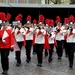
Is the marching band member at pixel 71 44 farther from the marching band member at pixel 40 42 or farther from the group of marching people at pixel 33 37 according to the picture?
the marching band member at pixel 40 42

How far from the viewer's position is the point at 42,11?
30578 millimetres

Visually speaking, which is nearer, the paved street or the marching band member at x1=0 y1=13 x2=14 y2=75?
the marching band member at x1=0 y1=13 x2=14 y2=75

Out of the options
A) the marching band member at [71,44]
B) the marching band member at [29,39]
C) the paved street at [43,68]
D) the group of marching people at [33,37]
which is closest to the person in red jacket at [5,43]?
the group of marching people at [33,37]

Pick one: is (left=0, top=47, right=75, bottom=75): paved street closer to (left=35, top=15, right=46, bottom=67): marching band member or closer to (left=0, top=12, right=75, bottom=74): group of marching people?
(left=0, top=12, right=75, bottom=74): group of marching people

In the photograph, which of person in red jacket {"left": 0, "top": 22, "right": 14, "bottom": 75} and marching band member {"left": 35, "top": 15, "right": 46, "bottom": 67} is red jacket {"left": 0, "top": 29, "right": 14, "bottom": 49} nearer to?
person in red jacket {"left": 0, "top": 22, "right": 14, "bottom": 75}

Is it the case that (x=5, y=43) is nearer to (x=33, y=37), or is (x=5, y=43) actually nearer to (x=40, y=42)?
(x=40, y=42)

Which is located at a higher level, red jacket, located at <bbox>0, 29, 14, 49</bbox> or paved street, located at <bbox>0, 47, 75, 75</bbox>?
red jacket, located at <bbox>0, 29, 14, 49</bbox>

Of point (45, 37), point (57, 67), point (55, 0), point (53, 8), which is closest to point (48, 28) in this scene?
point (45, 37)

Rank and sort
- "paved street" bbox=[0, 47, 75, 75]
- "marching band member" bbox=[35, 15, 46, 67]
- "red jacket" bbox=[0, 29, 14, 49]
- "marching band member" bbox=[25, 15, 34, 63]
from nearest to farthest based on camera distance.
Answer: "red jacket" bbox=[0, 29, 14, 49] → "paved street" bbox=[0, 47, 75, 75] → "marching band member" bbox=[35, 15, 46, 67] → "marching band member" bbox=[25, 15, 34, 63]

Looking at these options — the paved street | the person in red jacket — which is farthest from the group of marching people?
the paved street

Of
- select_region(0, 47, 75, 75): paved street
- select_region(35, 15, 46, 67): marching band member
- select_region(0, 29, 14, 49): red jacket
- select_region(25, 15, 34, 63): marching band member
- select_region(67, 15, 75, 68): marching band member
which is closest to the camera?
select_region(0, 29, 14, 49): red jacket

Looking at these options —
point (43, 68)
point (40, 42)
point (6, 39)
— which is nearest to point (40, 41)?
point (40, 42)

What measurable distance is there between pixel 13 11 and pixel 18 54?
51.5 ft

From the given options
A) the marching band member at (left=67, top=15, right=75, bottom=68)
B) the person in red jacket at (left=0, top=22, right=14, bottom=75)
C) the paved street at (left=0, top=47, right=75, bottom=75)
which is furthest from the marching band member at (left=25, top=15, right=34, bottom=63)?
the person in red jacket at (left=0, top=22, right=14, bottom=75)
